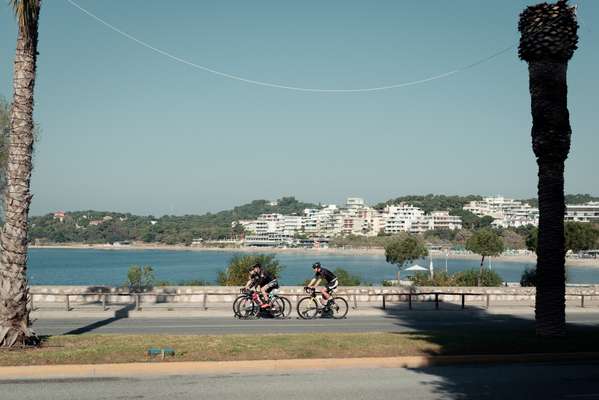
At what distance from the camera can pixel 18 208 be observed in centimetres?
1348

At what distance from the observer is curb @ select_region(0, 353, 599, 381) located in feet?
37.9

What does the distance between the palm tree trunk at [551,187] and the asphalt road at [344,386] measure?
364cm

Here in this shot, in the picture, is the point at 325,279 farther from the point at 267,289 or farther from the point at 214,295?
the point at 214,295

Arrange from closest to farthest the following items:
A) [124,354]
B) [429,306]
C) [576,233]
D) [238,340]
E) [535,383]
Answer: [535,383] → [124,354] → [238,340] → [429,306] → [576,233]

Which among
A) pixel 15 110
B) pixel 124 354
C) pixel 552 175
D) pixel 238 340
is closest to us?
pixel 124 354

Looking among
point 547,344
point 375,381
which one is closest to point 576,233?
point 547,344

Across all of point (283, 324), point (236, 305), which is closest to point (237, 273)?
point (236, 305)

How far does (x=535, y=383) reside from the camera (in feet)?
37.3

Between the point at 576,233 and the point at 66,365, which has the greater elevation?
the point at 576,233

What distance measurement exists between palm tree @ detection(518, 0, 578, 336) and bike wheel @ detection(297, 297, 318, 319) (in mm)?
8318

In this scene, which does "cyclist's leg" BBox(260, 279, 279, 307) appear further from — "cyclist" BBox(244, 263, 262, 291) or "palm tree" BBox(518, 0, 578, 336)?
"palm tree" BBox(518, 0, 578, 336)

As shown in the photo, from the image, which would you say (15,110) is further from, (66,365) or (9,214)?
(66,365)

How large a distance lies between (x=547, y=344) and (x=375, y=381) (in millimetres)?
5405

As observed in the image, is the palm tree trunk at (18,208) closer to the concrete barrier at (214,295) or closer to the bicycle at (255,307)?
the bicycle at (255,307)
